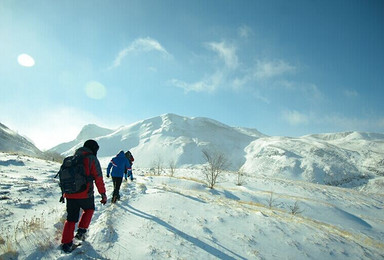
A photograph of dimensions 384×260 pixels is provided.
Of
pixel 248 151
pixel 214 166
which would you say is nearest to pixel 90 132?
pixel 248 151

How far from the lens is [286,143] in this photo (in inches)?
4250

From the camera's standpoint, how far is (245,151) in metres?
114

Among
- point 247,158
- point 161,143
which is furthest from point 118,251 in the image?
point 161,143

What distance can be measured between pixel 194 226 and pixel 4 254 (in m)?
4.65

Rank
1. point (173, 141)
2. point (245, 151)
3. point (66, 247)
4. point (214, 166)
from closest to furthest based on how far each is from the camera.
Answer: point (66, 247), point (214, 166), point (245, 151), point (173, 141)

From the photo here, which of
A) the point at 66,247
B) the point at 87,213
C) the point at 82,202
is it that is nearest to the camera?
the point at 66,247

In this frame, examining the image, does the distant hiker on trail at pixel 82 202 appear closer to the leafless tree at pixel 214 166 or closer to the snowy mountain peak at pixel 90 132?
the leafless tree at pixel 214 166

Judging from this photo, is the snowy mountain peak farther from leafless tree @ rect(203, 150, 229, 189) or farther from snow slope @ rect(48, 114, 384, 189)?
leafless tree @ rect(203, 150, 229, 189)

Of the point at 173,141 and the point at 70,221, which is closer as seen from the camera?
the point at 70,221

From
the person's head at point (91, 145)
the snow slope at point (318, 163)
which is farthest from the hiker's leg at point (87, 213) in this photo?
the snow slope at point (318, 163)

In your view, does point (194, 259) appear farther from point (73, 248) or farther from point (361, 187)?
point (361, 187)

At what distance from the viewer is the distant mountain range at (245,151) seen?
246 feet

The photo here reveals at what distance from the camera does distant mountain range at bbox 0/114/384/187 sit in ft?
246

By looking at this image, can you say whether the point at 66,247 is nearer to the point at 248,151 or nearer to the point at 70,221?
the point at 70,221
